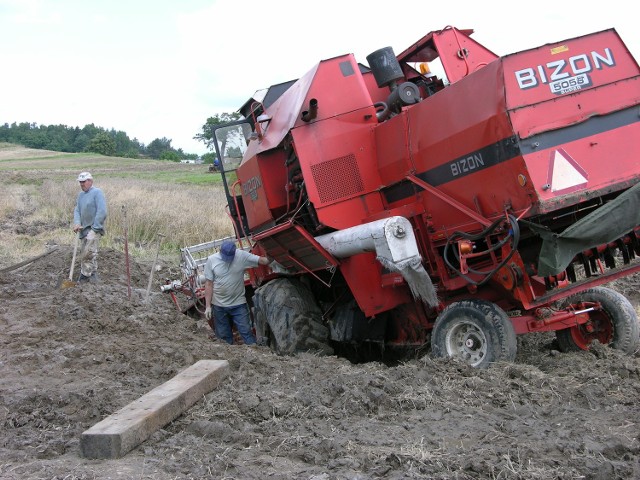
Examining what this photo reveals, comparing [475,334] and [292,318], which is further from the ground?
[292,318]

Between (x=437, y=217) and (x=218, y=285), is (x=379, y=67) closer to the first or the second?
(x=437, y=217)

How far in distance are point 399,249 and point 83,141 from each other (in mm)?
100052

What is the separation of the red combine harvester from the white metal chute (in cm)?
1

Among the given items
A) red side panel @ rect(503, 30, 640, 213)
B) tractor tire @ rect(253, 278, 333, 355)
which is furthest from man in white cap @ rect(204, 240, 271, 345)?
red side panel @ rect(503, 30, 640, 213)

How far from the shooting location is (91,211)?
35.1 feet

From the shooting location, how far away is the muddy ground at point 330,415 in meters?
3.72

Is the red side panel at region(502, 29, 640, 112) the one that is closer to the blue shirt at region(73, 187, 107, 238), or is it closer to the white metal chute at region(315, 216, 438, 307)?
the white metal chute at region(315, 216, 438, 307)

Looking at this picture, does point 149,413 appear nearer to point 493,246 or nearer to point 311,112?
point 493,246

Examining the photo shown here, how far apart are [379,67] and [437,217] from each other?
75.5 inches

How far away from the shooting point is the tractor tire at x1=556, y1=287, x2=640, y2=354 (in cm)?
623

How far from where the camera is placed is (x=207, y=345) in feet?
23.4

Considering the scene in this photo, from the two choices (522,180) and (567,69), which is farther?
(567,69)

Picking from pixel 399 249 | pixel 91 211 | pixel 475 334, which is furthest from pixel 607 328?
pixel 91 211

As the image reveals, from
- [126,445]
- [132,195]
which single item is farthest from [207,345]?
[132,195]
